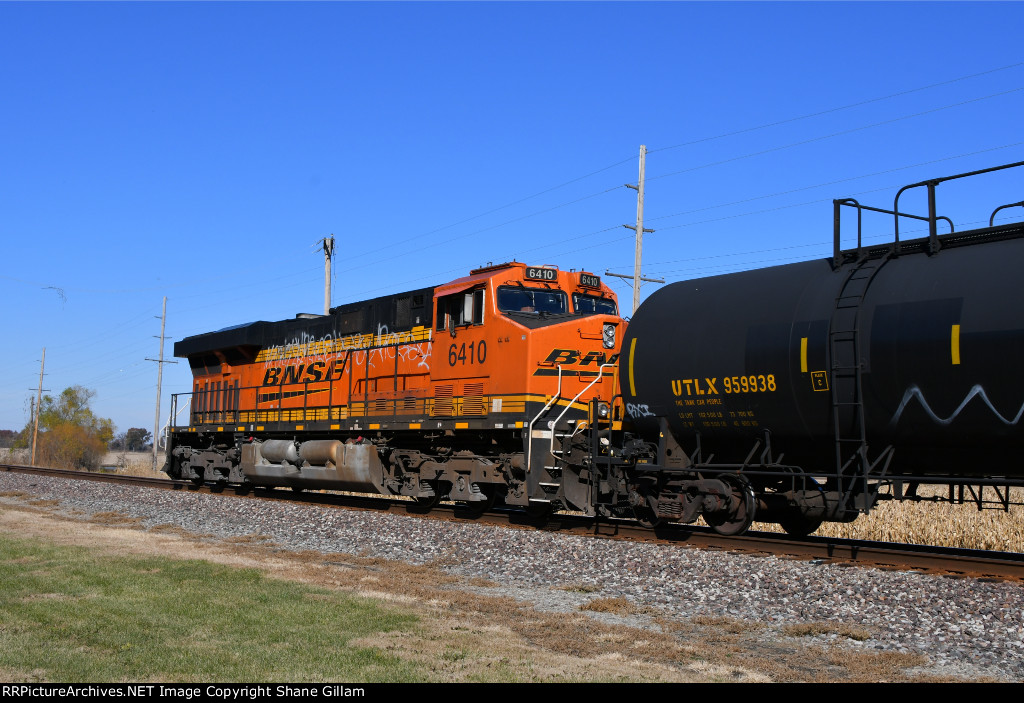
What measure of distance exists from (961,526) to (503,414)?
7774 millimetres

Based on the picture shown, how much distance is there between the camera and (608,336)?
53.4 ft

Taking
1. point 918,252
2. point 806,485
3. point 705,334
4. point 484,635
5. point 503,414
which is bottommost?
point 484,635

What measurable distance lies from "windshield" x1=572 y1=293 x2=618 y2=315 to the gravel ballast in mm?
4432

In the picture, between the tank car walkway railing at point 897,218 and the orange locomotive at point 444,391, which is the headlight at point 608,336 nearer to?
the orange locomotive at point 444,391

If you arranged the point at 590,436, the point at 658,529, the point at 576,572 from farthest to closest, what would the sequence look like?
the point at 590,436
the point at 658,529
the point at 576,572

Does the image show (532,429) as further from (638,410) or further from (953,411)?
(953,411)

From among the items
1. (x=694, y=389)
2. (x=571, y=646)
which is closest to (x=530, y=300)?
(x=694, y=389)

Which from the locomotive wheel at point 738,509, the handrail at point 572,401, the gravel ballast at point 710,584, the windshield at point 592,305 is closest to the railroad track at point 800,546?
the locomotive wheel at point 738,509

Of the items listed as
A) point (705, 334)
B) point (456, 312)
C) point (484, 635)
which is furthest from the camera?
point (456, 312)

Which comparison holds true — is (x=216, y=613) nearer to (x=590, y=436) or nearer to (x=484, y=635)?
(x=484, y=635)

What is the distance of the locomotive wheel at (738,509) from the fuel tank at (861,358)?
30 cm

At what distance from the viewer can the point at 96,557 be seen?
11.7 meters

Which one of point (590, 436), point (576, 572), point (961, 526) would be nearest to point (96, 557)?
point (576, 572)

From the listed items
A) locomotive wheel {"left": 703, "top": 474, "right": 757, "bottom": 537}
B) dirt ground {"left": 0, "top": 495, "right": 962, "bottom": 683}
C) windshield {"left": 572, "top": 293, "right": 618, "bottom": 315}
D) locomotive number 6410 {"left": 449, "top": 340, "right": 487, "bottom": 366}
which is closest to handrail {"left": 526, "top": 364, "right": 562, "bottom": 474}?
locomotive number 6410 {"left": 449, "top": 340, "right": 487, "bottom": 366}
